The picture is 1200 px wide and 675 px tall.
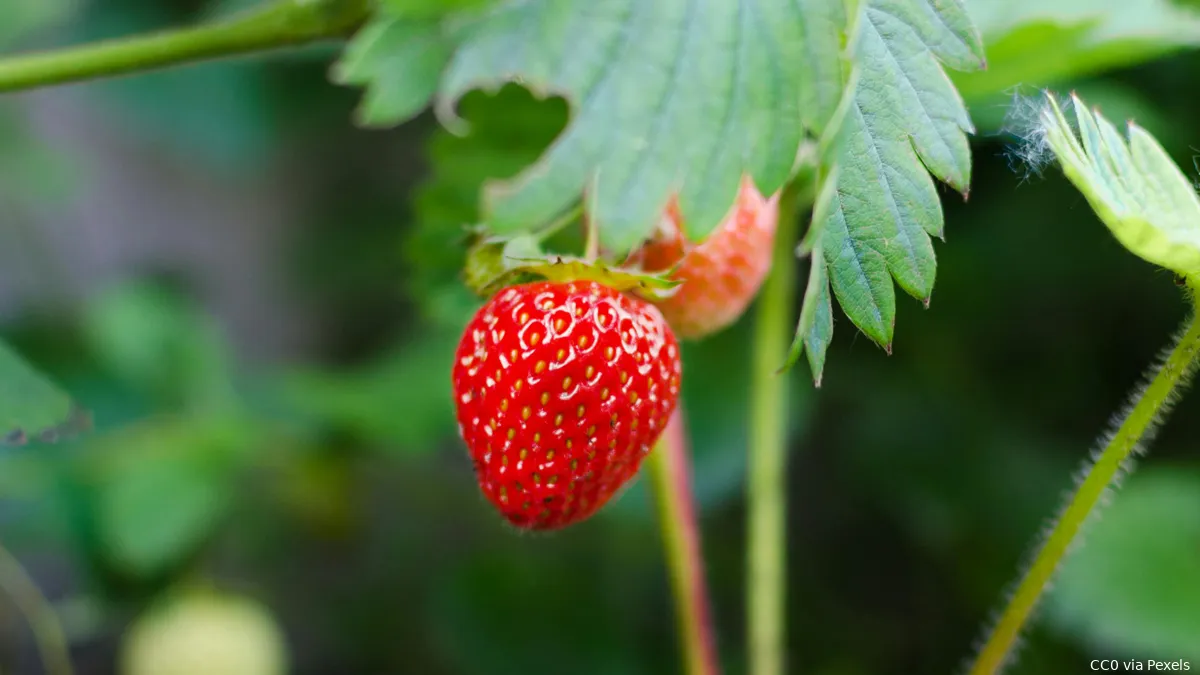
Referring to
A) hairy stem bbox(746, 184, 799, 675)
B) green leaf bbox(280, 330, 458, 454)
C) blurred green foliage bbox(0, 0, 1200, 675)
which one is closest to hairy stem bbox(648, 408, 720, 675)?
hairy stem bbox(746, 184, 799, 675)

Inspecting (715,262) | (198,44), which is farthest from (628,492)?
(198,44)

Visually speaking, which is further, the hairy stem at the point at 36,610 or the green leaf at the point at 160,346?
the green leaf at the point at 160,346

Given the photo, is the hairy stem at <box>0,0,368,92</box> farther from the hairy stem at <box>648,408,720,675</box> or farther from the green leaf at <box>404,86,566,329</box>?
the hairy stem at <box>648,408,720,675</box>

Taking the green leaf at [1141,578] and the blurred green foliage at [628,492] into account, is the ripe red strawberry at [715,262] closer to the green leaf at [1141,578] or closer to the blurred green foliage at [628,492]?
the blurred green foliage at [628,492]

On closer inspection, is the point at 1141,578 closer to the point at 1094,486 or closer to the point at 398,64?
the point at 1094,486

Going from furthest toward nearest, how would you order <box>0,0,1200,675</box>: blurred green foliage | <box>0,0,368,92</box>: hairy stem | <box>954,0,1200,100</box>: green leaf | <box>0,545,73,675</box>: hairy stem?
<box>0,0,1200,675</box>: blurred green foliage, <box>0,545,73,675</box>: hairy stem, <box>954,0,1200,100</box>: green leaf, <box>0,0,368,92</box>: hairy stem

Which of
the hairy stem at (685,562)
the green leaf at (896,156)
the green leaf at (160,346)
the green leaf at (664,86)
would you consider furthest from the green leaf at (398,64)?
the green leaf at (160,346)
